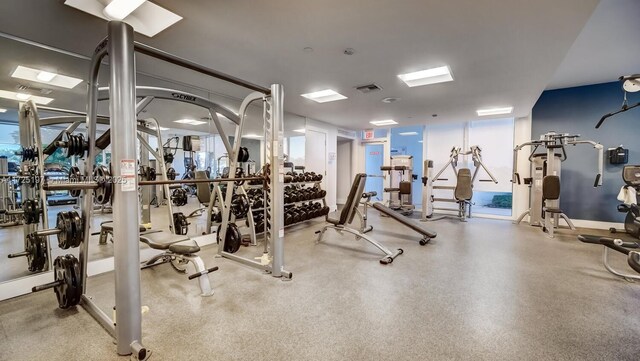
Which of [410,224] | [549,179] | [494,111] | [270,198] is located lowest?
[410,224]

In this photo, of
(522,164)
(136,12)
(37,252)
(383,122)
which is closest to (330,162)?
(383,122)

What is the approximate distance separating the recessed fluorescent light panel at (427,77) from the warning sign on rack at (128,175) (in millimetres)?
3433

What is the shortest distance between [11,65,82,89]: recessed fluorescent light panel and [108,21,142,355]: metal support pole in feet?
7.31

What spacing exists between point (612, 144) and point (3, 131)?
9499mm

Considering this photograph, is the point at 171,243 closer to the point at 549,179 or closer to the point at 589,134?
the point at 549,179

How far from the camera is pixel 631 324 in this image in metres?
2.04

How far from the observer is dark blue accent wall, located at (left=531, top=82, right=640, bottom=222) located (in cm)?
526

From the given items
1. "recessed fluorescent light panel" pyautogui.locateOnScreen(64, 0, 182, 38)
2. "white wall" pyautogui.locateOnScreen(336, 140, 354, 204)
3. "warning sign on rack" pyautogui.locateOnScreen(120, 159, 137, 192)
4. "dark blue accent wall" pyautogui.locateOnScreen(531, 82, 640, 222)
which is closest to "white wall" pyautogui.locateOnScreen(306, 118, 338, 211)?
"white wall" pyautogui.locateOnScreen(336, 140, 354, 204)

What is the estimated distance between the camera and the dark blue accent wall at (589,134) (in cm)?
526

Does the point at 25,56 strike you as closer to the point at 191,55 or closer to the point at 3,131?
the point at 3,131

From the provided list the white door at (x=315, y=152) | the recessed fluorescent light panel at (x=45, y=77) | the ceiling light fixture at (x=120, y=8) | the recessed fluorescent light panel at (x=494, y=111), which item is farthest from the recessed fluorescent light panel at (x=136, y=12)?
the recessed fluorescent light panel at (x=494, y=111)

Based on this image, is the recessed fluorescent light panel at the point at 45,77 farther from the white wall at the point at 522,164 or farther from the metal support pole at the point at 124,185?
the white wall at the point at 522,164

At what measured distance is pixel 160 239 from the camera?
2.54m

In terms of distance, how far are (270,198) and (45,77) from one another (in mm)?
2911
